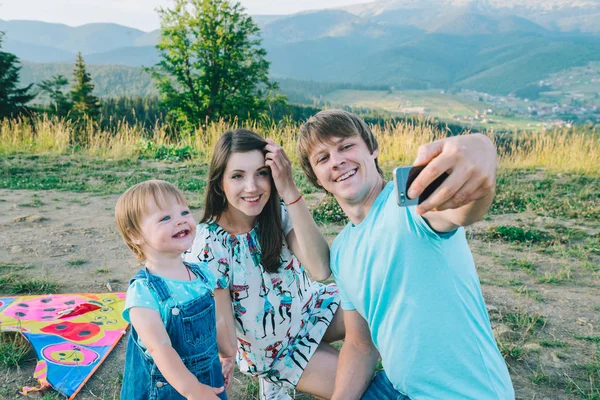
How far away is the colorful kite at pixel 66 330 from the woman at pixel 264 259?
93 centimetres

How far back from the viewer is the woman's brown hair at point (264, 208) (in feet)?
6.91

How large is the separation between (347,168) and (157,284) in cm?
83

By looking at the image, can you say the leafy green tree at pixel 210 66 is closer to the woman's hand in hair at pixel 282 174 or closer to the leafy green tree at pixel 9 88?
the leafy green tree at pixel 9 88

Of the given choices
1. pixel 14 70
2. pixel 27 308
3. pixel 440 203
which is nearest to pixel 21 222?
pixel 27 308

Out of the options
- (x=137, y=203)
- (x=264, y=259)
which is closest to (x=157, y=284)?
(x=137, y=203)

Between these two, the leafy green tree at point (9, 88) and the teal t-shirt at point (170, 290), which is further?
the leafy green tree at point (9, 88)

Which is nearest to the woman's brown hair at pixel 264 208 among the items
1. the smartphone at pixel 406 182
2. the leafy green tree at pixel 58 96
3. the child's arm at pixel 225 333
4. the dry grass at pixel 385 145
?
the child's arm at pixel 225 333

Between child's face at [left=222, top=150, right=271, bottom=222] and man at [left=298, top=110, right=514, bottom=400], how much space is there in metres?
0.39

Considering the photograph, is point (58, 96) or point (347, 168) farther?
point (58, 96)

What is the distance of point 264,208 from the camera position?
2221 millimetres

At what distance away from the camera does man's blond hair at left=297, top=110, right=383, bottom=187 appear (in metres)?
1.80

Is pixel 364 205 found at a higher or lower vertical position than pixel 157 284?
higher

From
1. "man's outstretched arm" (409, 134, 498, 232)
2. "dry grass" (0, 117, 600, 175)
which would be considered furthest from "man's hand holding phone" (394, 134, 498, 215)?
"dry grass" (0, 117, 600, 175)

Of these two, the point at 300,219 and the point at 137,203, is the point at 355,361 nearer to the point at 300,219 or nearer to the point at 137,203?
the point at 300,219
